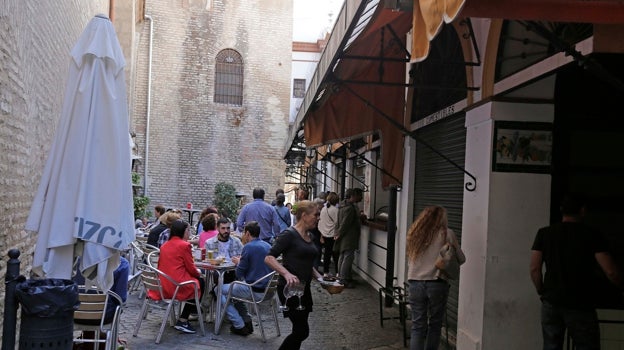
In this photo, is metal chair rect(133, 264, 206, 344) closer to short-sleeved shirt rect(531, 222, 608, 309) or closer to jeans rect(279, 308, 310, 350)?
jeans rect(279, 308, 310, 350)

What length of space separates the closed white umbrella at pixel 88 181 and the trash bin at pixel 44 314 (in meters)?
0.78

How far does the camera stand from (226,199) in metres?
25.5

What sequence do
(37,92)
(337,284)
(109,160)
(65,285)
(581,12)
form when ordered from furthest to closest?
(37,92) → (337,284) → (109,160) → (65,285) → (581,12)

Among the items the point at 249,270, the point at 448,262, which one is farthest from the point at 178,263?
the point at 448,262

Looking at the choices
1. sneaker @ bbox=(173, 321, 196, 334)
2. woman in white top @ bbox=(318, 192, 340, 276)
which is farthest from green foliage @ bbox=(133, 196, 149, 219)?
sneaker @ bbox=(173, 321, 196, 334)

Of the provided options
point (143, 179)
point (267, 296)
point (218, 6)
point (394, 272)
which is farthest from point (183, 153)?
point (267, 296)

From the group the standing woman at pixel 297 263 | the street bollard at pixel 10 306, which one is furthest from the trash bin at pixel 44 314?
the standing woman at pixel 297 263

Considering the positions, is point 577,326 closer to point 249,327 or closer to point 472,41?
point 472,41

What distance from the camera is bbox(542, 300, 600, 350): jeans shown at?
180 inches

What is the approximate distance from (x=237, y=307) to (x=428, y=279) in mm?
2871

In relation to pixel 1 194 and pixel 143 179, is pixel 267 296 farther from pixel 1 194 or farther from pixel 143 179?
pixel 143 179

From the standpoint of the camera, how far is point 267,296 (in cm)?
741

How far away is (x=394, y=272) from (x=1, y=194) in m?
6.25

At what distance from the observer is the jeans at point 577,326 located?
4562 mm
